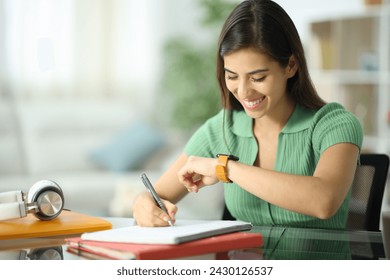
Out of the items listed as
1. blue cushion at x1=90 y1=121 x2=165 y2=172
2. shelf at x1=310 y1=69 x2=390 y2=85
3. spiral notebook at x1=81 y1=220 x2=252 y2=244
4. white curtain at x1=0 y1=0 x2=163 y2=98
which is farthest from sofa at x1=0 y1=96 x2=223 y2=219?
spiral notebook at x1=81 y1=220 x2=252 y2=244

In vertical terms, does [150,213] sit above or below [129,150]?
above

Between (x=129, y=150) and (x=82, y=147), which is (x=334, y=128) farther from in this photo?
(x=82, y=147)

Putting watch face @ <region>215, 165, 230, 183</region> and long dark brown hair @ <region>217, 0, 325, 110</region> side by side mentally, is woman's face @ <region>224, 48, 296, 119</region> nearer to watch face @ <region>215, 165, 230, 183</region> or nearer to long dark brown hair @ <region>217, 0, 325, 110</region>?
long dark brown hair @ <region>217, 0, 325, 110</region>

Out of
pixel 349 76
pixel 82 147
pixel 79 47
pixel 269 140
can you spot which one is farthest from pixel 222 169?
pixel 79 47

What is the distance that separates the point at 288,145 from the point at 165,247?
1.81 ft

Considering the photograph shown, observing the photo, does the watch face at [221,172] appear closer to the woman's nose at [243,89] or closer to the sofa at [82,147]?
the woman's nose at [243,89]

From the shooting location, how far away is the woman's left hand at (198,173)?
4.67ft

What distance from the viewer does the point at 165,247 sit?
1.14m

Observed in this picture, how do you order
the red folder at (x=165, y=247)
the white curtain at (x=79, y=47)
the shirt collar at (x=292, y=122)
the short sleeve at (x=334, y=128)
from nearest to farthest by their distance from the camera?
the red folder at (x=165, y=247), the short sleeve at (x=334, y=128), the shirt collar at (x=292, y=122), the white curtain at (x=79, y=47)

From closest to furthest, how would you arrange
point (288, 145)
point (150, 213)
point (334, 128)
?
point (150, 213)
point (334, 128)
point (288, 145)

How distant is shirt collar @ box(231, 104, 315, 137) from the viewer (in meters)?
1.59

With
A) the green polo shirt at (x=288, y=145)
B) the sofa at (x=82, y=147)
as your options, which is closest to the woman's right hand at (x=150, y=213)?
the green polo shirt at (x=288, y=145)

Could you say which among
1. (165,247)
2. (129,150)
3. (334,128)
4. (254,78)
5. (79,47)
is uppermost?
(79,47)

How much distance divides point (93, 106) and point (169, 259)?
3983mm
